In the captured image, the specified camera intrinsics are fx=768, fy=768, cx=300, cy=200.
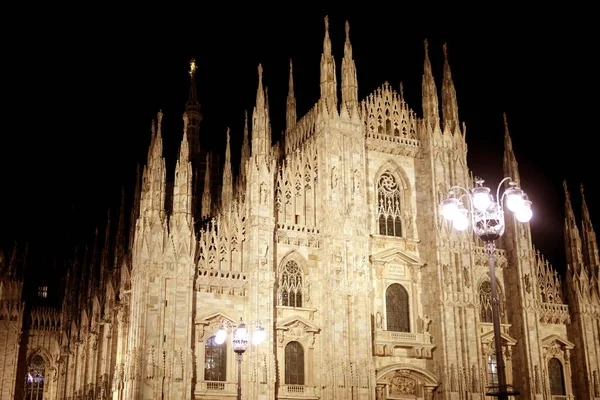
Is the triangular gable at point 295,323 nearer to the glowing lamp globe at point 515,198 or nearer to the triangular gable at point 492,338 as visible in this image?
the triangular gable at point 492,338

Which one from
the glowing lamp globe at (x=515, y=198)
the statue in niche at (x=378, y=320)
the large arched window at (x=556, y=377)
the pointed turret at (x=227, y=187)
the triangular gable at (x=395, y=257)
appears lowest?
the large arched window at (x=556, y=377)

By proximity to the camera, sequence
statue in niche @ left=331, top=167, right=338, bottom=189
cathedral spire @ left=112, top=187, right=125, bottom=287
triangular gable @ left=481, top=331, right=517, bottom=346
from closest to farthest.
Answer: statue in niche @ left=331, top=167, right=338, bottom=189 → triangular gable @ left=481, top=331, right=517, bottom=346 → cathedral spire @ left=112, top=187, right=125, bottom=287

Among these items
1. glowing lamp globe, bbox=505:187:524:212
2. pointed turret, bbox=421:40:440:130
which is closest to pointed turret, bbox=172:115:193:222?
pointed turret, bbox=421:40:440:130

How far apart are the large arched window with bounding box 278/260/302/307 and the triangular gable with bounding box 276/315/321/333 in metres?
1.11

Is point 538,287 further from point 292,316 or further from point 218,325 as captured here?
point 218,325

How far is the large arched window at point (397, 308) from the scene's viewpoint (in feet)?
130

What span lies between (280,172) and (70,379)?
24007 millimetres

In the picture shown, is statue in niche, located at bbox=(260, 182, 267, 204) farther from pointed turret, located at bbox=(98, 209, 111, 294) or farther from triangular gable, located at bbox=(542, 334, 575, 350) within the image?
triangular gable, located at bbox=(542, 334, 575, 350)

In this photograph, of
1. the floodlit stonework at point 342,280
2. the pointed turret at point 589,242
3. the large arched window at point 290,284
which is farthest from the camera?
the pointed turret at point 589,242

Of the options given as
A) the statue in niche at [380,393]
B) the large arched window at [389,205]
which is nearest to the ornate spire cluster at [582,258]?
the large arched window at [389,205]

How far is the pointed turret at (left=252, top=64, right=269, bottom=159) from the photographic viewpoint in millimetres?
38469

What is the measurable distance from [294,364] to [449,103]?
17807 mm

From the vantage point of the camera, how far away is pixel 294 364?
1446 inches

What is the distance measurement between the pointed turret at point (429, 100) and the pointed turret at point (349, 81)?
448 cm
